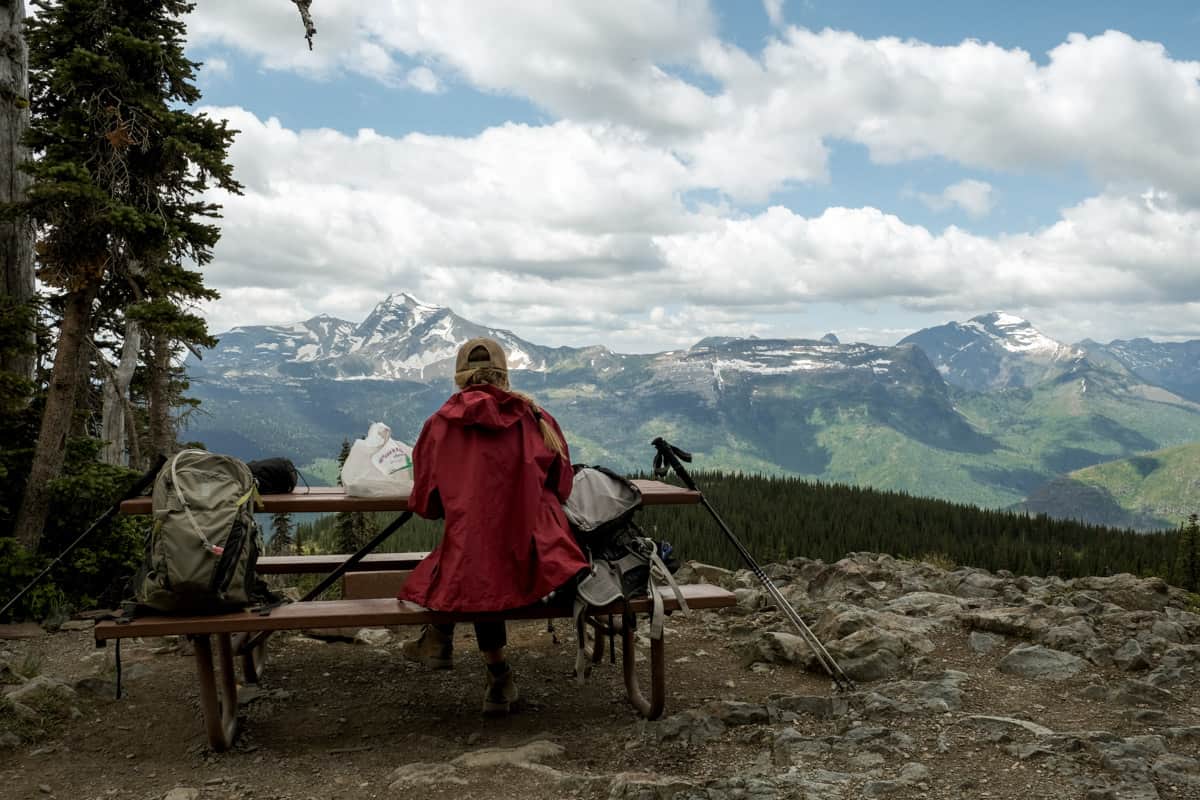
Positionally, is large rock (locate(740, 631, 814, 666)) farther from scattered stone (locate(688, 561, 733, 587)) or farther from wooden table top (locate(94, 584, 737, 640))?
scattered stone (locate(688, 561, 733, 587))

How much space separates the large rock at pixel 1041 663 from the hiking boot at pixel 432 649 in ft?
14.2

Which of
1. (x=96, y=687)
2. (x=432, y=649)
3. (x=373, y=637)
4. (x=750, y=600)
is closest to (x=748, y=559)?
(x=432, y=649)

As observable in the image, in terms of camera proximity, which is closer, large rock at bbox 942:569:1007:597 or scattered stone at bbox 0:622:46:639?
scattered stone at bbox 0:622:46:639

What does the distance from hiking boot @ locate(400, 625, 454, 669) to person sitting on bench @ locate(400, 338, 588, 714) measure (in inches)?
57.2

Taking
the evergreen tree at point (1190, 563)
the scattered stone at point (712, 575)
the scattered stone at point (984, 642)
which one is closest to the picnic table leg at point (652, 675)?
the scattered stone at point (984, 642)

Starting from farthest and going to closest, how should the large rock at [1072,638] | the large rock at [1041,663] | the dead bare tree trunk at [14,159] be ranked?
the dead bare tree trunk at [14,159] → the large rock at [1072,638] → the large rock at [1041,663]

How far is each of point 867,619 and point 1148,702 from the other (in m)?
2.19

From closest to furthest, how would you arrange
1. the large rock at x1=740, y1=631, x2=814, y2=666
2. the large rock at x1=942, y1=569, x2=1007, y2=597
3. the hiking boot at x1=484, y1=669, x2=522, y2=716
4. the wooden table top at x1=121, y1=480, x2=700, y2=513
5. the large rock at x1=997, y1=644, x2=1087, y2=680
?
the hiking boot at x1=484, y1=669, x2=522, y2=716 → the wooden table top at x1=121, y1=480, x2=700, y2=513 → the large rock at x1=997, y1=644, x2=1087, y2=680 → the large rock at x1=740, y1=631, x2=814, y2=666 → the large rock at x1=942, y1=569, x2=1007, y2=597

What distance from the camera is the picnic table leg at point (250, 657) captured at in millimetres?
6402

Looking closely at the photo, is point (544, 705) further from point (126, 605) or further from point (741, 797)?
point (126, 605)

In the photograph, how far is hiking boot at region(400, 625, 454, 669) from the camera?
276 inches

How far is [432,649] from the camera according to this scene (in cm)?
713

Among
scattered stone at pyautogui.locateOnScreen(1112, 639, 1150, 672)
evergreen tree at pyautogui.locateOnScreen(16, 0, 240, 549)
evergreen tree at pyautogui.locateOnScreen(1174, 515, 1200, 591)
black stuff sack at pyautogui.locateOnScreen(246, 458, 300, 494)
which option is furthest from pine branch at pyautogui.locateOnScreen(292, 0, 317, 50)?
evergreen tree at pyautogui.locateOnScreen(1174, 515, 1200, 591)

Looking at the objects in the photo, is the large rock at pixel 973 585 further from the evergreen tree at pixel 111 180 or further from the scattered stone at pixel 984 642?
the evergreen tree at pixel 111 180
